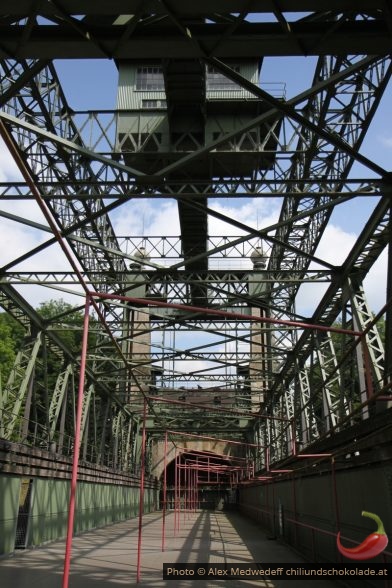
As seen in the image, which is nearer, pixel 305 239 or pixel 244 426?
pixel 305 239

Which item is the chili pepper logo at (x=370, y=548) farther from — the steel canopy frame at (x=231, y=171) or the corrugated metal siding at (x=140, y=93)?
the corrugated metal siding at (x=140, y=93)

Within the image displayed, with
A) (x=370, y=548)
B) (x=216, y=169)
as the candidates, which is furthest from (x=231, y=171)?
(x=370, y=548)

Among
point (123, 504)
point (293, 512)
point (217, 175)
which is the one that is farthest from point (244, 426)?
point (217, 175)

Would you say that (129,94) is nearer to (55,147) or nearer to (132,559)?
(55,147)

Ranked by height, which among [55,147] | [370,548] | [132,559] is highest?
[55,147]

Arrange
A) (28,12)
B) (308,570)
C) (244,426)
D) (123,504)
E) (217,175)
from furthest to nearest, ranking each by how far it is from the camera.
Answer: (244,426), (123,504), (217,175), (308,570), (28,12)

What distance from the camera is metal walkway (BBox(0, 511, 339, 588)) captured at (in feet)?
33.1

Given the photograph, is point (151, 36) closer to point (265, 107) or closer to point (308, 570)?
point (265, 107)

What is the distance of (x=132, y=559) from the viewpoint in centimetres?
1348

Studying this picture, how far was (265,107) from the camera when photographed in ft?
42.9

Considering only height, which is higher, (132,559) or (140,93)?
(140,93)

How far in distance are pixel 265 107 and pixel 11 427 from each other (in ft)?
37.6

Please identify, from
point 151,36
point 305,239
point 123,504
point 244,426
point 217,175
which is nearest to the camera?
point 151,36

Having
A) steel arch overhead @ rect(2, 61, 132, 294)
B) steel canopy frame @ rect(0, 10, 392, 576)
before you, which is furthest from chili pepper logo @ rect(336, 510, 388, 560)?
steel arch overhead @ rect(2, 61, 132, 294)
